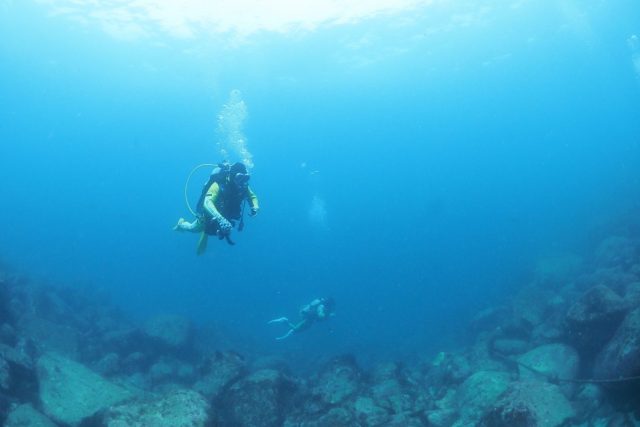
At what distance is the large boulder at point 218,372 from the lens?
940cm

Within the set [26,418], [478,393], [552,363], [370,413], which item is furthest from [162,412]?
[552,363]

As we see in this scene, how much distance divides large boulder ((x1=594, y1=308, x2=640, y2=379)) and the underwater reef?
25mm

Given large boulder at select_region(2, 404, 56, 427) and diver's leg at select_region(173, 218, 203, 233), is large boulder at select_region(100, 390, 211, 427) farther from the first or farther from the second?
diver's leg at select_region(173, 218, 203, 233)

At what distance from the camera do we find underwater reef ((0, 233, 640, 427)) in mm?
6301

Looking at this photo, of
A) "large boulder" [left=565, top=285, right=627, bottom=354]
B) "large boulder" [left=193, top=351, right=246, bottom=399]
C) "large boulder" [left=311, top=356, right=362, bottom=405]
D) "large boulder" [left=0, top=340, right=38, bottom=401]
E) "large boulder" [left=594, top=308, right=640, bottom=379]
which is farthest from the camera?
"large boulder" [left=193, top=351, right=246, bottom=399]

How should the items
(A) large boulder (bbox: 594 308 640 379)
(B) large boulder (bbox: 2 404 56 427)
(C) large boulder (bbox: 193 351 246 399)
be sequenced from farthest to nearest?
(C) large boulder (bbox: 193 351 246 399) < (B) large boulder (bbox: 2 404 56 427) < (A) large boulder (bbox: 594 308 640 379)

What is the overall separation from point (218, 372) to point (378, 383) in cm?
382

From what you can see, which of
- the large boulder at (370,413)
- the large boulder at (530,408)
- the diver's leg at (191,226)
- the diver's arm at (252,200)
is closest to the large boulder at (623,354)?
the large boulder at (530,408)

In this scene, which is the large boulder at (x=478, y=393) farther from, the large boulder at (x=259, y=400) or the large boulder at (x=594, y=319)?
the large boulder at (x=259, y=400)

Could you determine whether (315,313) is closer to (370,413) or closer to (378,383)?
(378,383)

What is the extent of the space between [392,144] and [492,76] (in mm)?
52010

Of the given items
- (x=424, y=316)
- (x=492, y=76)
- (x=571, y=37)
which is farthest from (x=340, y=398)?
(x=492, y=76)

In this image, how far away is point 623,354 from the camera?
6219 mm

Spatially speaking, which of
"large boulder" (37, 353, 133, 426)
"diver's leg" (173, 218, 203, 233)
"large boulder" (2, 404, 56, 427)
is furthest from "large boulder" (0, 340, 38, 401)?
"diver's leg" (173, 218, 203, 233)
